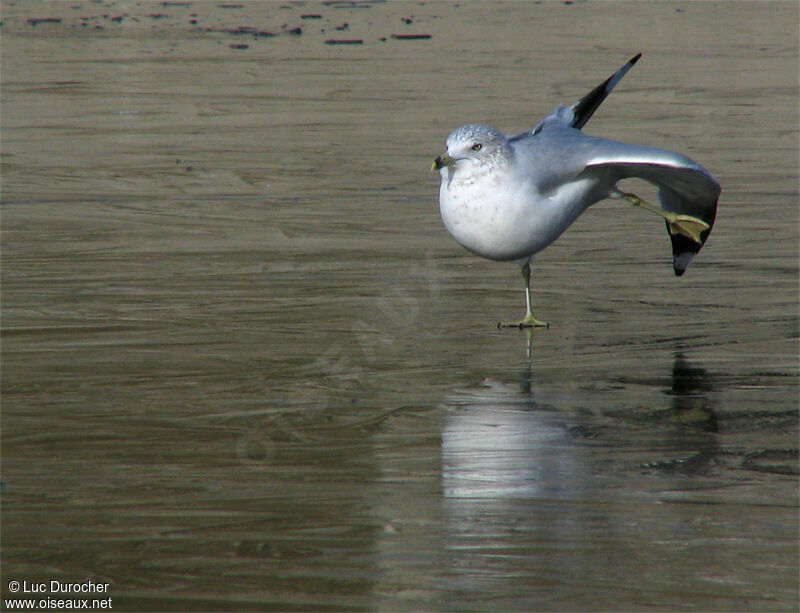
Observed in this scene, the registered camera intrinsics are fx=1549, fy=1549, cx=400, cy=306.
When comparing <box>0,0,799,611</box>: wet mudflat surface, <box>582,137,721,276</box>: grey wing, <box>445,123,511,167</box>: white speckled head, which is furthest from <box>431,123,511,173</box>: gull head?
<box>0,0,799,611</box>: wet mudflat surface

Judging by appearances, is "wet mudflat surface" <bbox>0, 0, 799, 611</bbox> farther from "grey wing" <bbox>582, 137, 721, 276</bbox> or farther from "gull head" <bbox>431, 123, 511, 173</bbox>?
"gull head" <bbox>431, 123, 511, 173</bbox>

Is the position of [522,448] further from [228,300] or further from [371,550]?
[228,300]

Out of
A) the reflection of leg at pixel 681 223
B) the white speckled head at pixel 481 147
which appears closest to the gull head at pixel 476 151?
the white speckled head at pixel 481 147

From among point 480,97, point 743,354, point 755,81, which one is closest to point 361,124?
point 480,97

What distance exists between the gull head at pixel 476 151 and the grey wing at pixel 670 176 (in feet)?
1.30

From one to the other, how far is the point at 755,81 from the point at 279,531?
12202 mm

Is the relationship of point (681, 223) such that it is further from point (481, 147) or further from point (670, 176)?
point (481, 147)

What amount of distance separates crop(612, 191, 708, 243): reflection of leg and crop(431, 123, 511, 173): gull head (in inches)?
39.1

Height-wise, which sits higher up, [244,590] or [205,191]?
[244,590]

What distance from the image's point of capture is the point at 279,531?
13.4ft

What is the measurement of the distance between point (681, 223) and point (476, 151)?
1335 millimetres

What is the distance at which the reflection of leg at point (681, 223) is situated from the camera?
286 inches

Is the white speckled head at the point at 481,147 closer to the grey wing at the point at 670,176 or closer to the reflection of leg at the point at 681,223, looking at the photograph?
the grey wing at the point at 670,176

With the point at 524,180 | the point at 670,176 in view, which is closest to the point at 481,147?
the point at 524,180
